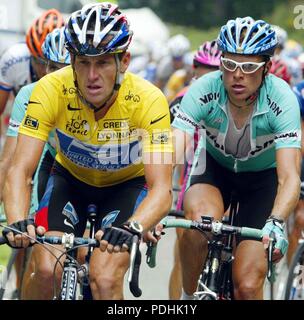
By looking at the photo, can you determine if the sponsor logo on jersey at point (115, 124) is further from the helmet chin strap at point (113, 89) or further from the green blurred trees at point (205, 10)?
the green blurred trees at point (205, 10)

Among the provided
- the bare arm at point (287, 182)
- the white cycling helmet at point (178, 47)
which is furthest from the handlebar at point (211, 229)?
the white cycling helmet at point (178, 47)

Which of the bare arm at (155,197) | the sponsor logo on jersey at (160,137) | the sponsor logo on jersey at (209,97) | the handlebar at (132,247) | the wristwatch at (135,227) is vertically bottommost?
the handlebar at (132,247)

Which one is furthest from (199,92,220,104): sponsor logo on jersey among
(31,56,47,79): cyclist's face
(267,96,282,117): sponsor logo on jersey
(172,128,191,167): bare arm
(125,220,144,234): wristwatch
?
(31,56,47,79): cyclist's face

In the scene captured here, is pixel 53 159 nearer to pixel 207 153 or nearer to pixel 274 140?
pixel 207 153

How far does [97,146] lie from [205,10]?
3892 centimetres

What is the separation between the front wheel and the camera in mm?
8212

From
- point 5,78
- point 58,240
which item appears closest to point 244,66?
point 58,240

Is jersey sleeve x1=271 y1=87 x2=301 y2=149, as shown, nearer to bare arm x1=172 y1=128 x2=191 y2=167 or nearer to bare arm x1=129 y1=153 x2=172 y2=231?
bare arm x1=172 y1=128 x2=191 y2=167

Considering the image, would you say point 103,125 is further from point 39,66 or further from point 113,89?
point 39,66

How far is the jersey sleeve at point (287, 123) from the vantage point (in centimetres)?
691

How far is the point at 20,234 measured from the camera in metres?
5.70

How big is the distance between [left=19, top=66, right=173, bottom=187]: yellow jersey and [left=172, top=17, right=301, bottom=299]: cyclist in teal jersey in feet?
1.91

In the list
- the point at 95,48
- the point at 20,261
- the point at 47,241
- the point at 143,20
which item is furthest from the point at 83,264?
the point at 143,20

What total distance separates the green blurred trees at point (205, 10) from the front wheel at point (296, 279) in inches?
1375
